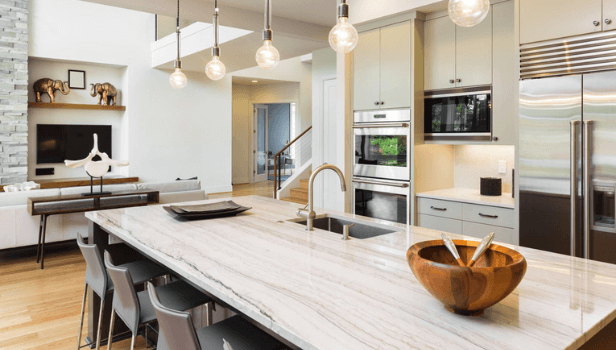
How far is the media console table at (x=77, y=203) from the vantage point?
4.55m

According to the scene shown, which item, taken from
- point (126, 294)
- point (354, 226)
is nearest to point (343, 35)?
point (354, 226)

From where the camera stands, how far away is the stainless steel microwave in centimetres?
358

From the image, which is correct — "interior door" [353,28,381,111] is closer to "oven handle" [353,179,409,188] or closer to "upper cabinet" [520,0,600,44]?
"oven handle" [353,179,409,188]

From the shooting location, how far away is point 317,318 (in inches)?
45.8

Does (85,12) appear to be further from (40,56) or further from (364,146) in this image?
(364,146)

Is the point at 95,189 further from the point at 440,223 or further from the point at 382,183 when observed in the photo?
the point at 440,223

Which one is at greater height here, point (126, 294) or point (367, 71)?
point (367, 71)

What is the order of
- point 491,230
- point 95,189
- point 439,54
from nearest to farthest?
point 491,230
point 439,54
point 95,189

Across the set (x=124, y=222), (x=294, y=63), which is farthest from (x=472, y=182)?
(x=294, y=63)

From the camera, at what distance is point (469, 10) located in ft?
6.02

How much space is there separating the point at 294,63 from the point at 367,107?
707cm

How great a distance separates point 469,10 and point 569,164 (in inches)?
61.8

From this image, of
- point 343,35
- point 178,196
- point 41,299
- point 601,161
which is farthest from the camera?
point 178,196

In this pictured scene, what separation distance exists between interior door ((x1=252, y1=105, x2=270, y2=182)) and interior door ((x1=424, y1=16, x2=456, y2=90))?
9.05 meters
